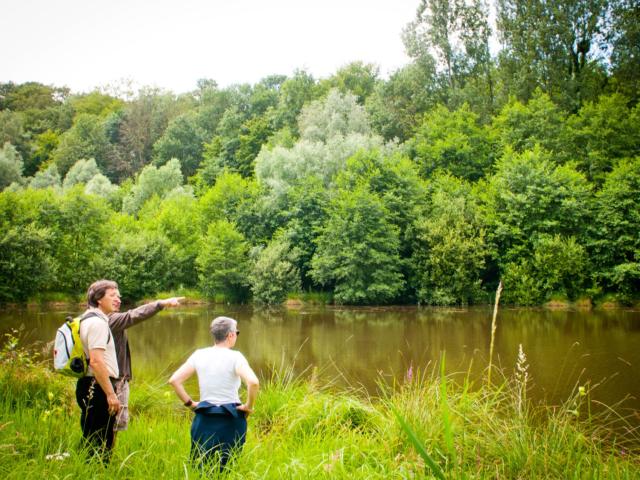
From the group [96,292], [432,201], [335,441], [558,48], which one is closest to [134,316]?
[96,292]

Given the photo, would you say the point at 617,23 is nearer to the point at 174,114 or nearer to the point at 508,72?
the point at 508,72

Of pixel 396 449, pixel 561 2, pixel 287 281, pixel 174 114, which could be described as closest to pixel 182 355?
pixel 396 449

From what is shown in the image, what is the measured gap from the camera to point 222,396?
12.9 feet

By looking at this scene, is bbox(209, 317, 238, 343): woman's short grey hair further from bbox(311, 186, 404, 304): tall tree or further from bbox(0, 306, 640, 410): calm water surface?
bbox(311, 186, 404, 304): tall tree

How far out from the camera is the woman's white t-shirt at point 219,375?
3939 millimetres

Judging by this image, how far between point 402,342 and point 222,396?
13611mm

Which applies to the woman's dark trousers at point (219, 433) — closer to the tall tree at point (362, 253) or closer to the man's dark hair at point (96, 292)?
the man's dark hair at point (96, 292)

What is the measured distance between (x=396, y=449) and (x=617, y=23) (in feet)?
124

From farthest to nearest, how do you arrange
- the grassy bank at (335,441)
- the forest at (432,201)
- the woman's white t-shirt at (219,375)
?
1. the forest at (432,201)
2. the woman's white t-shirt at (219,375)
3. the grassy bank at (335,441)

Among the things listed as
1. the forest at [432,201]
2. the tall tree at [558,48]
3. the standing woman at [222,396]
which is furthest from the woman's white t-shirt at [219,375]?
the tall tree at [558,48]

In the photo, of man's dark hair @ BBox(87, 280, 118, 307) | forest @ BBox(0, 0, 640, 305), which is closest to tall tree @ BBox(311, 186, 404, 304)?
forest @ BBox(0, 0, 640, 305)

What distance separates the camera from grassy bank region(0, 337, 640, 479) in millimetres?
3293

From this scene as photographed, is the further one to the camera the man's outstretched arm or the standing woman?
the man's outstretched arm

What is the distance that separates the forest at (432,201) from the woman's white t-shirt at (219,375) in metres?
26.1
